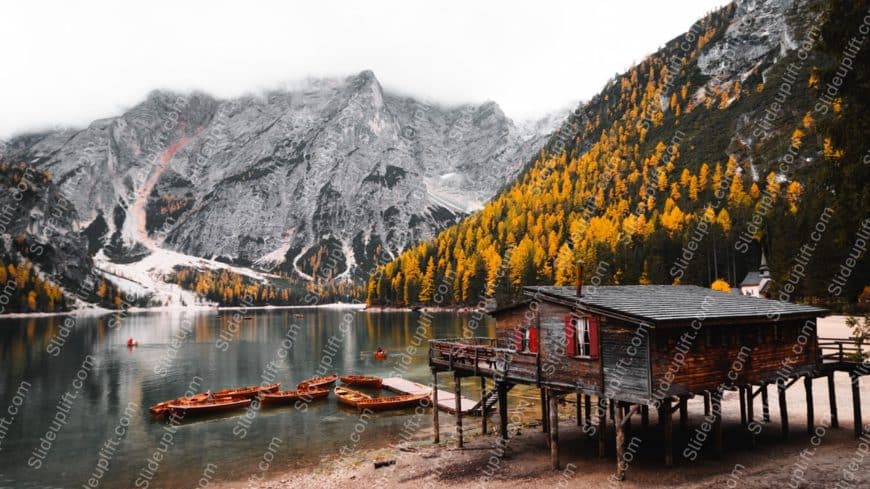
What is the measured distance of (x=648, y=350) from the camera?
22969mm

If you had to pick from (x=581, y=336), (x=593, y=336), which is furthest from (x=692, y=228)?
(x=593, y=336)

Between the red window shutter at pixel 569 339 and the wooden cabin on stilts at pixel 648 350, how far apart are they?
5 centimetres

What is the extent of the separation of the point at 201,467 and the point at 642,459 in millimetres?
27200

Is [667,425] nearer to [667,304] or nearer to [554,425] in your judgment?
[554,425]

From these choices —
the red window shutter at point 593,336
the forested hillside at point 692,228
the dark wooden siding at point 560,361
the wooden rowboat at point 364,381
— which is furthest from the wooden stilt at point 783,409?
the wooden rowboat at point 364,381

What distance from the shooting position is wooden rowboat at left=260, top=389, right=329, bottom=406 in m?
52.5

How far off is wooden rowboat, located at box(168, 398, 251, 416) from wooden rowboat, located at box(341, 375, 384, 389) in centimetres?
1244

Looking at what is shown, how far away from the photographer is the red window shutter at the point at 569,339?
25.6 meters

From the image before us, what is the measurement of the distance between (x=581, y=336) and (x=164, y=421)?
39603 millimetres

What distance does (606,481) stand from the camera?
80.7ft

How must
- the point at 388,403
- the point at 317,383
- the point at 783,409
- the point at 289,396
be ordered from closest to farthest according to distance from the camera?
the point at 783,409, the point at 388,403, the point at 289,396, the point at 317,383

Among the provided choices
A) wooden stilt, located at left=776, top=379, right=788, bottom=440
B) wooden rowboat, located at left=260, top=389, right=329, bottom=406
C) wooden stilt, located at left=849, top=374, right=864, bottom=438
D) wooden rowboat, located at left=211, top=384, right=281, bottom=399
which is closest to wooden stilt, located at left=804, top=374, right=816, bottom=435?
wooden stilt, located at left=776, top=379, right=788, bottom=440

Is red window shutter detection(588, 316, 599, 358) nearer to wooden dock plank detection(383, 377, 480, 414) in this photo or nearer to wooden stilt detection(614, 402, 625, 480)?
wooden stilt detection(614, 402, 625, 480)

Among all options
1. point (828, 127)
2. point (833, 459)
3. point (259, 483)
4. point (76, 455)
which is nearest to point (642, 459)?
point (833, 459)
